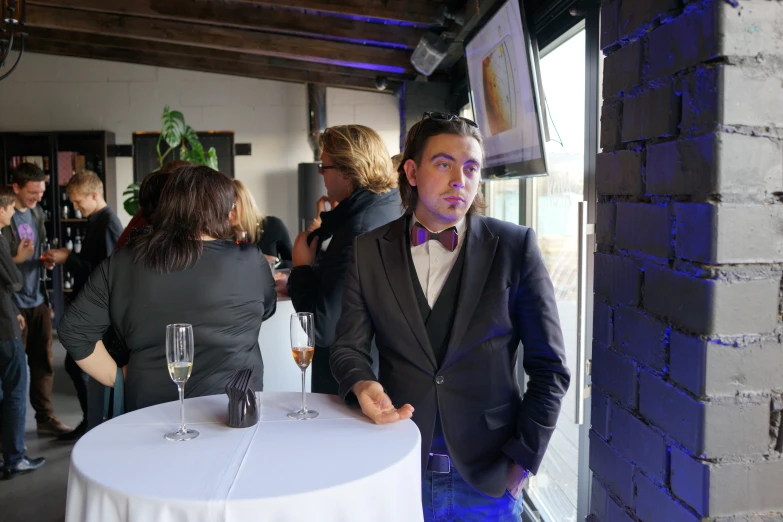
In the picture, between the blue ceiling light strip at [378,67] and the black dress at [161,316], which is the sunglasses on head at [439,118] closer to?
the black dress at [161,316]

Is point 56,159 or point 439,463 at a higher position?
point 56,159

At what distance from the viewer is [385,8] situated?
3.91 meters

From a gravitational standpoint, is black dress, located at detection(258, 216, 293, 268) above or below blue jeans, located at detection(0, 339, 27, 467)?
above

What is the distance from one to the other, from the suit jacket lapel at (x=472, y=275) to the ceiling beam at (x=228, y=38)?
150 inches

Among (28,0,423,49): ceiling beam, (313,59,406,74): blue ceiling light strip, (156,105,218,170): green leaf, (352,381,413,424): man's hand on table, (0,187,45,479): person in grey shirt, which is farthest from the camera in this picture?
(156,105,218,170): green leaf

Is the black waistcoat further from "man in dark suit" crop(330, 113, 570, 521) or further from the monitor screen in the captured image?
the monitor screen

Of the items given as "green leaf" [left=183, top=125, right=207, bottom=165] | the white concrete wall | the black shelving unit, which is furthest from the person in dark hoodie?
the black shelving unit

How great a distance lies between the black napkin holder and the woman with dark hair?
1.78ft

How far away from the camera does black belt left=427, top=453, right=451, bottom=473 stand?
5.15 ft

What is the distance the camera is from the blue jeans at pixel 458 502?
1.58 metres

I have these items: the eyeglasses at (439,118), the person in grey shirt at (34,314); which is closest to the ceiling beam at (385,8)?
the person in grey shirt at (34,314)

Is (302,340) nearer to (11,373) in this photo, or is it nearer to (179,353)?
(179,353)

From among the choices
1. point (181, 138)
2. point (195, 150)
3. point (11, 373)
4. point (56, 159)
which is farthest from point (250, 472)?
point (56, 159)

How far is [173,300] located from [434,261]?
2.64 feet
